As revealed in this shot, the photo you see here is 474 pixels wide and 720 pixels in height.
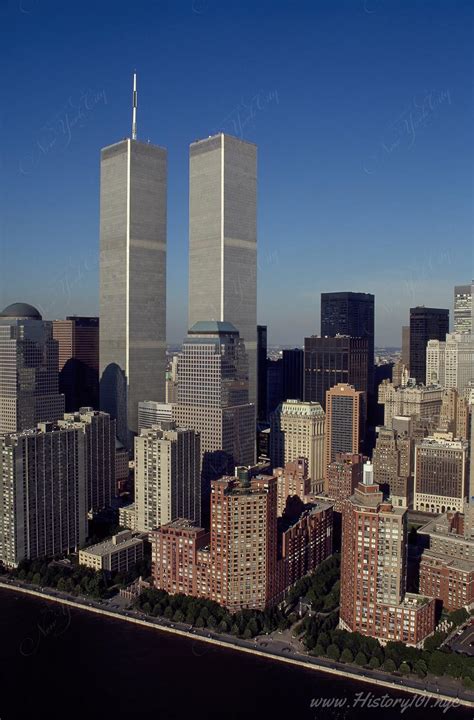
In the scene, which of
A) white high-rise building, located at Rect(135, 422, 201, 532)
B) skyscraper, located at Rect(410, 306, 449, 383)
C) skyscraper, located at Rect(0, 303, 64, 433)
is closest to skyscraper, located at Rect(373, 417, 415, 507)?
white high-rise building, located at Rect(135, 422, 201, 532)

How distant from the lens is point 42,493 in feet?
109

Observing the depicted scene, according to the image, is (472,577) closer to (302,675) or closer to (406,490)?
(302,675)

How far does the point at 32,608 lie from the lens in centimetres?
2814

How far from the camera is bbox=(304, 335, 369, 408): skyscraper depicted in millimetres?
59438

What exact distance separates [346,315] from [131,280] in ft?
79.6

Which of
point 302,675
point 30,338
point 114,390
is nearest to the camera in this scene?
point 302,675

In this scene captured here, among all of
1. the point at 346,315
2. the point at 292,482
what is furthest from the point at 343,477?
the point at 346,315

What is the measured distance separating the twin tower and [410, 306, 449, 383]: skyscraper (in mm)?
22564

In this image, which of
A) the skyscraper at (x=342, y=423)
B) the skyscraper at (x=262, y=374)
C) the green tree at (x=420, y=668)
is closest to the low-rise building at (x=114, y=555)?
the green tree at (x=420, y=668)

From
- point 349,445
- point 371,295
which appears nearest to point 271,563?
point 349,445

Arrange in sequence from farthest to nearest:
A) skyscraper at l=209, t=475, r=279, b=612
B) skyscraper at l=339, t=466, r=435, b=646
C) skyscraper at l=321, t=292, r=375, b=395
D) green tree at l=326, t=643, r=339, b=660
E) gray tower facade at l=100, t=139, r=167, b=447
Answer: skyscraper at l=321, t=292, r=375, b=395
gray tower facade at l=100, t=139, r=167, b=447
skyscraper at l=209, t=475, r=279, b=612
skyscraper at l=339, t=466, r=435, b=646
green tree at l=326, t=643, r=339, b=660

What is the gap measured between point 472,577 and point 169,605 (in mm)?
11755

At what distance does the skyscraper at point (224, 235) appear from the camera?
54344mm

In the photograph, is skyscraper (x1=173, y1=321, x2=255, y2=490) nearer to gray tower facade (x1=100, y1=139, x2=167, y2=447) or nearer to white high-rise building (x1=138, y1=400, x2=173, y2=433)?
white high-rise building (x1=138, y1=400, x2=173, y2=433)
